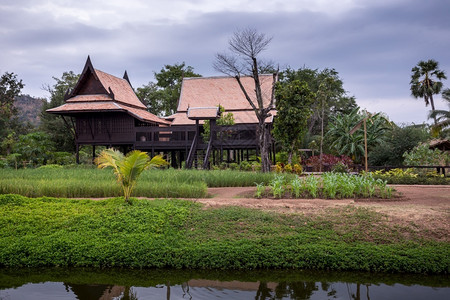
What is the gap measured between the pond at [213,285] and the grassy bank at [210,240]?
213mm

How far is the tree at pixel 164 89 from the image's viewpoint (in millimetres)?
37031

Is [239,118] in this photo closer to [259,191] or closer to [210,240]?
[259,191]

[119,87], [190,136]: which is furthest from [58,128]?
[190,136]

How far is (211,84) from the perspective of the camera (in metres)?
29.6

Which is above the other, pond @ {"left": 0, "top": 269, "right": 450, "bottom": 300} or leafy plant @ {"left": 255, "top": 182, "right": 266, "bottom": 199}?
leafy plant @ {"left": 255, "top": 182, "right": 266, "bottom": 199}

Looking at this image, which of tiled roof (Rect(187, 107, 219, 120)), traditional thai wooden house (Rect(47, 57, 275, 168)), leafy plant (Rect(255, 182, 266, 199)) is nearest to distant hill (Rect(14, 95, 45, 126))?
traditional thai wooden house (Rect(47, 57, 275, 168))

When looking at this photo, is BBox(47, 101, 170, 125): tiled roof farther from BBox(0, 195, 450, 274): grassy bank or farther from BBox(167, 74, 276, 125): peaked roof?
BBox(0, 195, 450, 274): grassy bank

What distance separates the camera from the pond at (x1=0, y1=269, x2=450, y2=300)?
602 centimetres

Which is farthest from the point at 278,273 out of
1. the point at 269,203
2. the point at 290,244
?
the point at 269,203

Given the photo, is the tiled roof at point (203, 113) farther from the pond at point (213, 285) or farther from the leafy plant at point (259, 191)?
the pond at point (213, 285)

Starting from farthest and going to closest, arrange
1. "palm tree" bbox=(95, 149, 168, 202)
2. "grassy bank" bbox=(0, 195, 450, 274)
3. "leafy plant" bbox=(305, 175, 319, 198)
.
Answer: "leafy plant" bbox=(305, 175, 319, 198), "palm tree" bbox=(95, 149, 168, 202), "grassy bank" bbox=(0, 195, 450, 274)

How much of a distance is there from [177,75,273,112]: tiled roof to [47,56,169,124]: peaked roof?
3109 mm

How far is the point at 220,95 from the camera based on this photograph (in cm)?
2867

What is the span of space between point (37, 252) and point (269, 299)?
4577 millimetres
